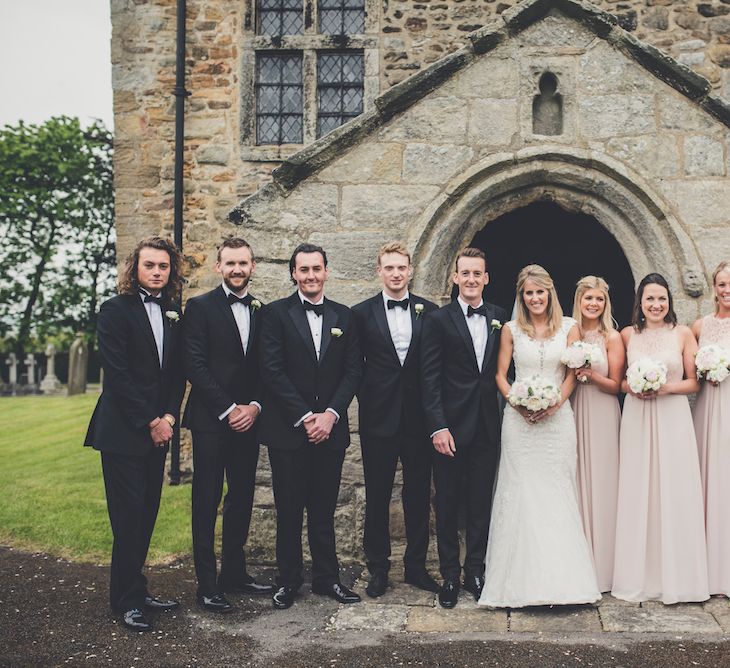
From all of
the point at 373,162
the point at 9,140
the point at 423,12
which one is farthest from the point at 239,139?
the point at 9,140

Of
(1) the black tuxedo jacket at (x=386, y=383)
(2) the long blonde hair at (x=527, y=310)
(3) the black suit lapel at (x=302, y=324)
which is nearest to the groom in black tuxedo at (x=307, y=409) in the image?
(3) the black suit lapel at (x=302, y=324)

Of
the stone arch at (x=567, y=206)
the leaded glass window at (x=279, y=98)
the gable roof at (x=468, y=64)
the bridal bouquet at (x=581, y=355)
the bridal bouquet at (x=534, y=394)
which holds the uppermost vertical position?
the leaded glass window at (x=279, y=98)

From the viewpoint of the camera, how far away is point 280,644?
4.28m

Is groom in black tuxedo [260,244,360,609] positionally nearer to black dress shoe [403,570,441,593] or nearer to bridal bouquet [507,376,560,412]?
black dress shoe [403,570,441,593]

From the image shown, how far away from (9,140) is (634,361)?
23309 millimetres

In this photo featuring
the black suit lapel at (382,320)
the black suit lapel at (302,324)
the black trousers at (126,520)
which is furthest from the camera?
the black suit lapel at (382,320)

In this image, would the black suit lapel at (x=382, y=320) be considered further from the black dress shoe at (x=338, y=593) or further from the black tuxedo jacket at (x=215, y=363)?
the black dress shoe at (x=338, y=593)

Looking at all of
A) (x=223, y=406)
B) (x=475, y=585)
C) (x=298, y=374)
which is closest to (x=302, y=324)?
(x=298, y=374)

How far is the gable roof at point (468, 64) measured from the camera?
5672mm

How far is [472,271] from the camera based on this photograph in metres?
5.00

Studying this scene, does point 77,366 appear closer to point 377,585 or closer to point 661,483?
point 377,585

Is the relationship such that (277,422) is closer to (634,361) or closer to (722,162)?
(634,361)

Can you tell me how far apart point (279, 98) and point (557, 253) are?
3.79 meters

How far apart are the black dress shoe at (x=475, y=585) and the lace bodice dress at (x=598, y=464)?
2.49 ft
